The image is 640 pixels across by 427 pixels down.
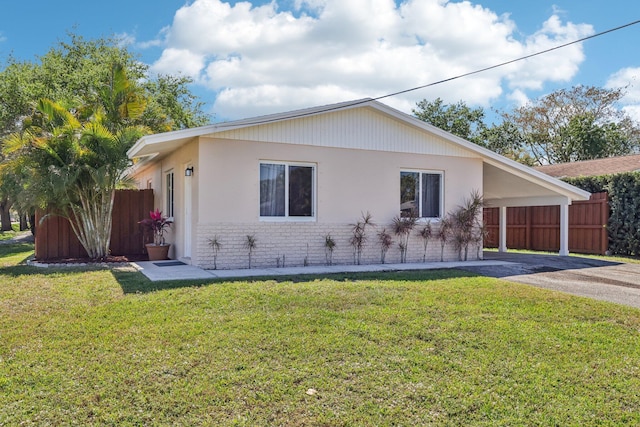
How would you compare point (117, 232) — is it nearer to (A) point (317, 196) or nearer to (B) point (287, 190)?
(B) point (287, 190)

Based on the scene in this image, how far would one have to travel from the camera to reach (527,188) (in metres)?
14.5

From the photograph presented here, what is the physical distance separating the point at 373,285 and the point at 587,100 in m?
30.0

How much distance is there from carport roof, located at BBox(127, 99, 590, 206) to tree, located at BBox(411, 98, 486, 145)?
17083mm

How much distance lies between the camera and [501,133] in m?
34.6

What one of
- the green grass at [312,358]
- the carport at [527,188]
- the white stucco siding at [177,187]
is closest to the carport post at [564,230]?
the carport at [527,188]

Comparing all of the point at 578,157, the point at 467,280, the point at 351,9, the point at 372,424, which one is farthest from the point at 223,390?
the point at 578,157

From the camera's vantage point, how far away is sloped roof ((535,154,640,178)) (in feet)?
56.9

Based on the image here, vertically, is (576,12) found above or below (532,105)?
below

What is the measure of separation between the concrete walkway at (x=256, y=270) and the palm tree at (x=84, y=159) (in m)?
1.83

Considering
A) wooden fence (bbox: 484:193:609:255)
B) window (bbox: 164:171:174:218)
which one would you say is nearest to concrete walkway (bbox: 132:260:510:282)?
window (bbox: 164:171:174:218)

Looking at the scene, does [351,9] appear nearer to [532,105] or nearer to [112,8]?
[112,8]

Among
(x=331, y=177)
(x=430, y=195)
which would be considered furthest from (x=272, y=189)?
(x=430, y=195)

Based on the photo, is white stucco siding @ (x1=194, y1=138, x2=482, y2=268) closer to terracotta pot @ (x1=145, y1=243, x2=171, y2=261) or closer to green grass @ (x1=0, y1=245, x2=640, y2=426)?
terracotta pot @ (x1=145, y1=243, x2=171, y2=261)

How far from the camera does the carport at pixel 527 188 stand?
13.3 m
